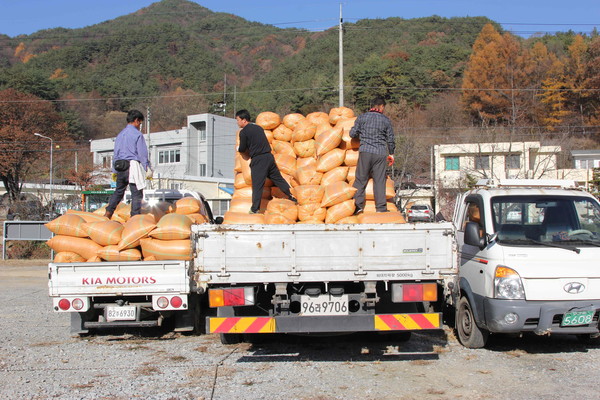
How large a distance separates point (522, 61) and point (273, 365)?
51997 mm

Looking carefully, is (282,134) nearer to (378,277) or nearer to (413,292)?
(378,277)

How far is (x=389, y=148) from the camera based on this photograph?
7.52m

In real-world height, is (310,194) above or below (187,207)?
above

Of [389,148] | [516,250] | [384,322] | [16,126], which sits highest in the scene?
[16,126]

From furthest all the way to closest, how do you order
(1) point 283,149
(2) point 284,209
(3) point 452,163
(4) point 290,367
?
(3) point 452,163 → (1) point 283,149 → (2) point 284,209 → (4) point 290,367

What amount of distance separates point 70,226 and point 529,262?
530 cm

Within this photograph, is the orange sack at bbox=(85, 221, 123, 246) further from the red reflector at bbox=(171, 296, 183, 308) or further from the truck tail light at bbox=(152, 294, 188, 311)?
the red reflector at bbox=(171, 296, 183, 308)

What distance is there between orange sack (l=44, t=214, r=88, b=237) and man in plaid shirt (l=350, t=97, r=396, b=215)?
10.9 feet

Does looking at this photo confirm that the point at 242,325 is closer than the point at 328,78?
Yes

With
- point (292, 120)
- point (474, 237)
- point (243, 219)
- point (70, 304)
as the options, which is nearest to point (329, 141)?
point (292, 120)

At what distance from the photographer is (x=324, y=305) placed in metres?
5.71

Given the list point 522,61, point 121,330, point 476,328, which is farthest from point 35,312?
point 522,61

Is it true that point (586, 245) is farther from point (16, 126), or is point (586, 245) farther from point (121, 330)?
point (16, 126)

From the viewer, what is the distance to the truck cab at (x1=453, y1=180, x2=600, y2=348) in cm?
617
